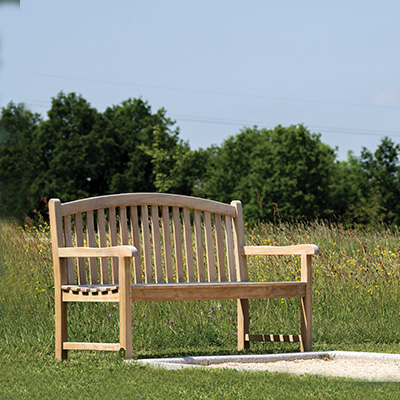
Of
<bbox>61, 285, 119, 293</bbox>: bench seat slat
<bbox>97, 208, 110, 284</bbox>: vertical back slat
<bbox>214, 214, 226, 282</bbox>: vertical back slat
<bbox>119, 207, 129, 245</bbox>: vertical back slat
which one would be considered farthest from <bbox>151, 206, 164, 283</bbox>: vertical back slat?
<bbox>61, 285, 119, 293</bbox>: bench seat slat

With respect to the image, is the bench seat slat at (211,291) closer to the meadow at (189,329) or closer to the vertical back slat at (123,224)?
the meadow at (189,329)

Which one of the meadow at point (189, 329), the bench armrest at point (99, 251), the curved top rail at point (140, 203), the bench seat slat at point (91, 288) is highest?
the curved top rail at point (140, 203)

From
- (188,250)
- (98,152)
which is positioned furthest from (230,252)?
(98,152)

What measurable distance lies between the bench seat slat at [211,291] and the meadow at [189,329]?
54 cm

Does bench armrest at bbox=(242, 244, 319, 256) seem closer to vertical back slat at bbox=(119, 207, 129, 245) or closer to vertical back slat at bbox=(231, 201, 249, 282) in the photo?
vertical back slat at bbox=(231, 201, 249, 282)

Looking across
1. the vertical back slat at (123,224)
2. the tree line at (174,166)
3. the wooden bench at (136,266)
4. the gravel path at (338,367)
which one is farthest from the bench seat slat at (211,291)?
the tree line at (174,166)

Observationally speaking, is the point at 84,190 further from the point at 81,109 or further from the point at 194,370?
the point at 194,370

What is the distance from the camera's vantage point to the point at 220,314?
6426 mm

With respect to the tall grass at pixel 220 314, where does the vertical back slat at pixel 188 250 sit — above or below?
above

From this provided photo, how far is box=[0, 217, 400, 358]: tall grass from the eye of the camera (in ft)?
19.4

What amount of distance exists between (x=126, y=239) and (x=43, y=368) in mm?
1252

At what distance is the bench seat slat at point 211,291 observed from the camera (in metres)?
4.60

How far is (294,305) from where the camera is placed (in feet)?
21.8

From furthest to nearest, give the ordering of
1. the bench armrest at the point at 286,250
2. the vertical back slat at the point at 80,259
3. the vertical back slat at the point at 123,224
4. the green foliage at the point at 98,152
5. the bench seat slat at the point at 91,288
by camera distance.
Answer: the green foliage at the point at 98,152 → the bench armrest at the point at 286,250 → the vertical back slat at the point at 123,224 → the vertical back slat at the point at 80,259 → the bench seat slat at the point at 91,288
